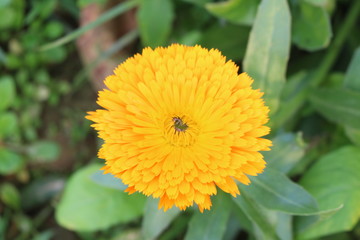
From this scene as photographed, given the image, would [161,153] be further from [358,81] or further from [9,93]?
[9,93]

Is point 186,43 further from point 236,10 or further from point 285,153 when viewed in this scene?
point 285,153

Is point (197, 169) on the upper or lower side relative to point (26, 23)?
lower

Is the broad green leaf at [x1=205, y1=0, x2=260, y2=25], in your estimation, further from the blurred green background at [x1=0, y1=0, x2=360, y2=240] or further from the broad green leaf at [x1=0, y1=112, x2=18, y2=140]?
the broad green leaf at [x1=0, y1=112, x2=18, y2=140]

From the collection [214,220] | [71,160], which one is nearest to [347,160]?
[214,220]

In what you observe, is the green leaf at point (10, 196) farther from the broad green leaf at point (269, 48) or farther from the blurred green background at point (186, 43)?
the broad green leaf at point (269, 48)

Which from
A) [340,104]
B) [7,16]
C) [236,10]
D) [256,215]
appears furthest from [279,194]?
[7,16]

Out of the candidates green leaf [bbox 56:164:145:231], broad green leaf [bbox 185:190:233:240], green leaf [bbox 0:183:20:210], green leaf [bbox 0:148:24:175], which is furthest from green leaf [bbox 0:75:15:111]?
broad green leaf [bbox 185:190:233:240]
